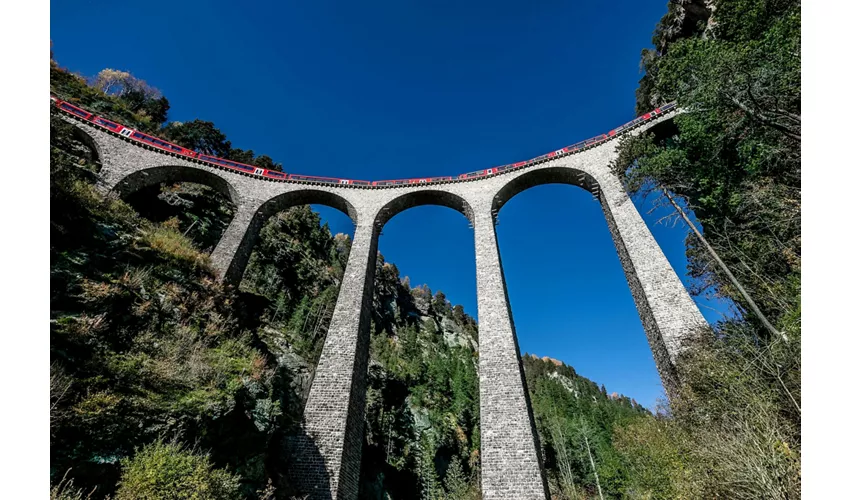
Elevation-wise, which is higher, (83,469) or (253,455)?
(253,455)

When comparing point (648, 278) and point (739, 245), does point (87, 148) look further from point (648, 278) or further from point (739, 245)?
point (739, 245)

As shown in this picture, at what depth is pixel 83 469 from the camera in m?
5.61

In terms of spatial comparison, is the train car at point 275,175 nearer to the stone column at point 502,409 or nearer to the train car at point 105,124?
the train car at point 105,124

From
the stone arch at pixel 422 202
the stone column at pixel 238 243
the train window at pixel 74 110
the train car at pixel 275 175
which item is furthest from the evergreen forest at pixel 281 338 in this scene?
the stone arch at pixel 422 202

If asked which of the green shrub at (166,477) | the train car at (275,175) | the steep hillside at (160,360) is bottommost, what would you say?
the green shrub at (166,477)

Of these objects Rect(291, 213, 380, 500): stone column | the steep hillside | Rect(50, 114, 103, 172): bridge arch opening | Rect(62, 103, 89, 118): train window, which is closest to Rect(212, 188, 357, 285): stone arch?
the steep hillside

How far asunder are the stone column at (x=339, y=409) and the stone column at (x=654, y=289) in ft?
34.4

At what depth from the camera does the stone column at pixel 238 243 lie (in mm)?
16875

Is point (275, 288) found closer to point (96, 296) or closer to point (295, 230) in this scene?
point (295, 230)

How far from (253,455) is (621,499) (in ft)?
135

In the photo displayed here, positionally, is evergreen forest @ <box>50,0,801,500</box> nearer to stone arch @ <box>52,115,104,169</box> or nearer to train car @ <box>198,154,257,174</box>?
stone arch @ <box>52,115,104,169</box>

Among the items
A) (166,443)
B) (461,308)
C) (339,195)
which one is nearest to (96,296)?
(166,443)

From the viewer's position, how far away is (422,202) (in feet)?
70.3

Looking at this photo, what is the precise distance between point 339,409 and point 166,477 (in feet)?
22.8
